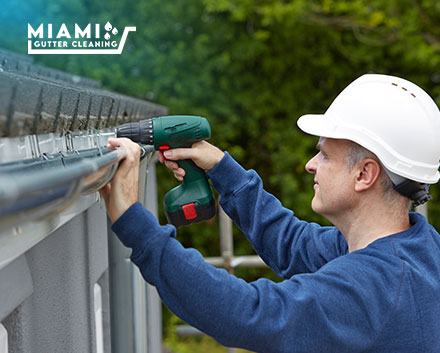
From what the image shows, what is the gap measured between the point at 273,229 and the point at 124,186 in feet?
2.85

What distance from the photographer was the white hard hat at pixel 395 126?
1.57 metres

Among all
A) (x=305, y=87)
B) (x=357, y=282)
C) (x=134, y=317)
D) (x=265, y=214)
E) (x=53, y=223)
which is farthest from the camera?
(x=305, y=87)

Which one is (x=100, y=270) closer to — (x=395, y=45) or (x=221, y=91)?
(x=221, y=91)

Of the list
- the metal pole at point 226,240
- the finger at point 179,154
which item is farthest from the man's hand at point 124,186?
the metal pole at point 226,240

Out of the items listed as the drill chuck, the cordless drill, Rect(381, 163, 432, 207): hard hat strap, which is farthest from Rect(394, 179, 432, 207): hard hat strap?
the drill chuck

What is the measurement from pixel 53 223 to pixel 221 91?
6284 millimetres

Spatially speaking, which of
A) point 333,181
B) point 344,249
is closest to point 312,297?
point 333,181

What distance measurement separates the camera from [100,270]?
1.75 m

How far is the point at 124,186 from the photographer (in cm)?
120

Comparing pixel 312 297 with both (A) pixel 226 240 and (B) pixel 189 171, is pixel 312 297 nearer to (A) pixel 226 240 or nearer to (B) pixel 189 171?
(B) pixel 189 171

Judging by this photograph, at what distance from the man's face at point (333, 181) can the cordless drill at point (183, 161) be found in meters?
0.31

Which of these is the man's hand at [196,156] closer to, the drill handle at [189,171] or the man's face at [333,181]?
the drill handle at [189,171]

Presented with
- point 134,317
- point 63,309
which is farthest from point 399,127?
point 134,317

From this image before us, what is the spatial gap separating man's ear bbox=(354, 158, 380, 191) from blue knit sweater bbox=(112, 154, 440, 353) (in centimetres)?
15
